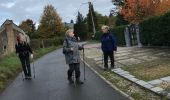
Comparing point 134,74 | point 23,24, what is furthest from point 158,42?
point 23,24

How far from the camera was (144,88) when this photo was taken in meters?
11.0

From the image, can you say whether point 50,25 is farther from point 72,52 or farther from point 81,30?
point 72,52

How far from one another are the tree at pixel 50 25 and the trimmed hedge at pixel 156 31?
6538 centimetres

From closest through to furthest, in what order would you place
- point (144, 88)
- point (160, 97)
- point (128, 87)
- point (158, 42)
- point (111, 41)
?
point (160, 97)
point (144, 88)
point (128, 87)
point (111, 41)
point (158, 42)

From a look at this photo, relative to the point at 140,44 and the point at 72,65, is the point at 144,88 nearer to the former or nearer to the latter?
the point at 72,65

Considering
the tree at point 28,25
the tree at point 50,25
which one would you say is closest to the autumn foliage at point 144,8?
the tree at point 50,25

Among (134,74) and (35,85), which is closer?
(134,74)

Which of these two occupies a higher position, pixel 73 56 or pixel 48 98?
pixel 73 56

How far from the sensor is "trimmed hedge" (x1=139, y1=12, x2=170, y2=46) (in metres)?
22.2

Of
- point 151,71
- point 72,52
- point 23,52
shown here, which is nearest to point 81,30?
point 23,52

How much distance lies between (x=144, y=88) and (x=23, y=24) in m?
107

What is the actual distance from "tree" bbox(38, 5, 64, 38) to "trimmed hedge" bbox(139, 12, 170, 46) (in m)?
65.4

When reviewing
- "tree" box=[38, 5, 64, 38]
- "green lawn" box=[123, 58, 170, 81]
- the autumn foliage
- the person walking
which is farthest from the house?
the person walking

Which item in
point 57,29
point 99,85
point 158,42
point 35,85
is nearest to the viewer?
point 99,85
